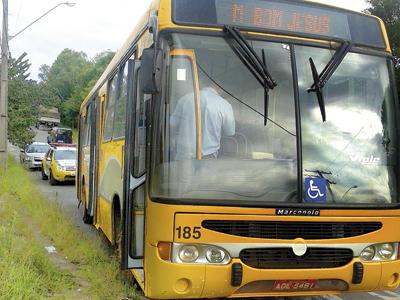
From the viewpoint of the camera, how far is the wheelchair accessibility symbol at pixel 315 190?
4.71m

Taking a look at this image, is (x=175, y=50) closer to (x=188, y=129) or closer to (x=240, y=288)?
(x=188, y=129)

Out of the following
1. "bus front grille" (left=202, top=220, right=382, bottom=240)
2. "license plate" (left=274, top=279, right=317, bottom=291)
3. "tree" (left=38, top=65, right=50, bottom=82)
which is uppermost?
"tree" (left=38, top=65, right=50, bottom=82)

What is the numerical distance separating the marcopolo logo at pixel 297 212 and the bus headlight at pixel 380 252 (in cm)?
66

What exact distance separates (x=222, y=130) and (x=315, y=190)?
99 centimetres

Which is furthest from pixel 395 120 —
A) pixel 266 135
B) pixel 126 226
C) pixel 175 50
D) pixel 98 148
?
pixel 98 148

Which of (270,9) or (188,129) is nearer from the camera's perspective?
(188,129)

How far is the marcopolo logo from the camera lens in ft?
15.1

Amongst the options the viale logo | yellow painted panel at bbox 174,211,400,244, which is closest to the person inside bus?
yellow painted panel at bbox 174,211,400,244

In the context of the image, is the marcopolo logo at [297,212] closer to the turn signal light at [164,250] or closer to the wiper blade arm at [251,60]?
the turn signal light at [164,250]

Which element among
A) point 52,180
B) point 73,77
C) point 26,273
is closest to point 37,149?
point 52,180

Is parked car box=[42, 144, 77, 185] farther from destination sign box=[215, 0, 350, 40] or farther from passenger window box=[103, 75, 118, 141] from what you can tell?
destination sign box=[215, 0, 350, 40]

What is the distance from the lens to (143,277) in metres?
4.96

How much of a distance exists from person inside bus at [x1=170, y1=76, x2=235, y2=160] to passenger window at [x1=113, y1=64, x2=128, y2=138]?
5.79ft

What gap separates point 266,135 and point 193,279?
1.43 metres
